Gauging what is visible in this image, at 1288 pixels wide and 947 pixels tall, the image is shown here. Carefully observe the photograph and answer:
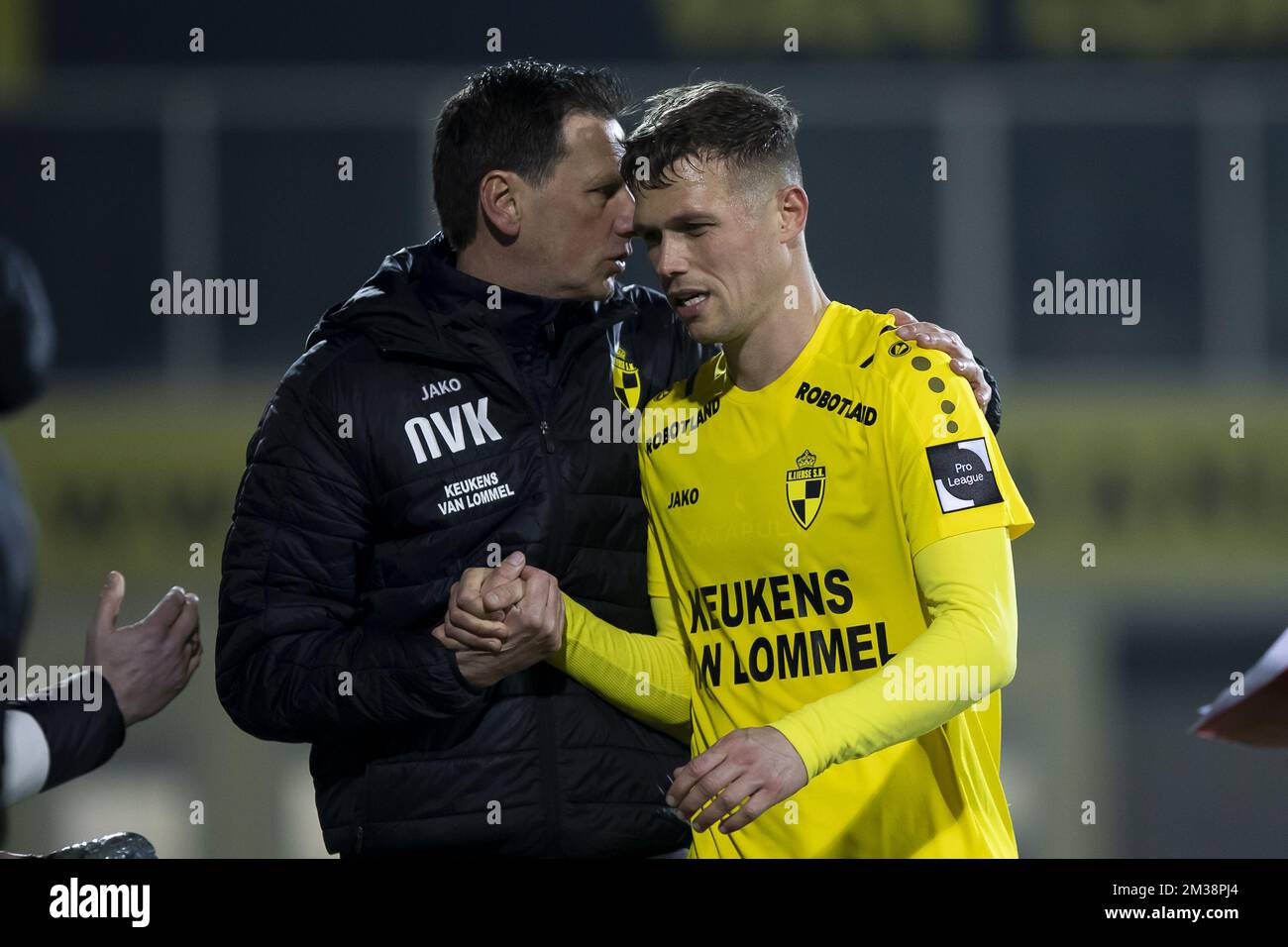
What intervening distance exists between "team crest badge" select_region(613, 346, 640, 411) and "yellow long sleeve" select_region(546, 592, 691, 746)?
0.35 metres

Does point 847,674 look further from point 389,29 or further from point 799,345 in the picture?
point 389,29

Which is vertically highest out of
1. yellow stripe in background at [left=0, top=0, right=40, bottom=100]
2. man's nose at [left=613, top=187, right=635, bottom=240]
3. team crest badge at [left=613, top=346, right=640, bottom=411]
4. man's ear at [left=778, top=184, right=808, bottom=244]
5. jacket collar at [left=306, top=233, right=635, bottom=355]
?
yellow stripe in background at [left=0, top=0, right=40, bottom=100]

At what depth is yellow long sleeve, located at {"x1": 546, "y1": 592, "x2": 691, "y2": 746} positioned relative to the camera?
2584mm

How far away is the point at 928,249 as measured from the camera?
38.4 feet

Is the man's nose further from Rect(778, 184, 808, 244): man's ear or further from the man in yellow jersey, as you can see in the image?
Rect(778, 184, 808, 244): man's ear

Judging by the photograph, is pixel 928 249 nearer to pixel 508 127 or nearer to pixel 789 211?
pixel 508 127

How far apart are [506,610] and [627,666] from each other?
28 centimetres

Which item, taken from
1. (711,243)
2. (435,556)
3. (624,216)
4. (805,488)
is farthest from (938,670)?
(624,216)

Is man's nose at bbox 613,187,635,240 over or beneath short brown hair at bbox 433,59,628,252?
beneath

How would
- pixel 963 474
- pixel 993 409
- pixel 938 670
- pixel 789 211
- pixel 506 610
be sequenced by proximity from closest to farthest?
pixel 938 670, pixel 963 474, pixel 506 610, pixel 789 211, pixel 993 409

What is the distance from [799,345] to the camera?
2.57 metres

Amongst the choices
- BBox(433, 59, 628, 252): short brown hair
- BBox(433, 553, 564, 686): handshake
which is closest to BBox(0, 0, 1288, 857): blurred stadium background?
BBox(433, 59, 628, 252): short brown hair

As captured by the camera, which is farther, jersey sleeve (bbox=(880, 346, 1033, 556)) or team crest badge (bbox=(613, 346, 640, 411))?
team crest badge (bbox=(613, 346, 640, 411))
